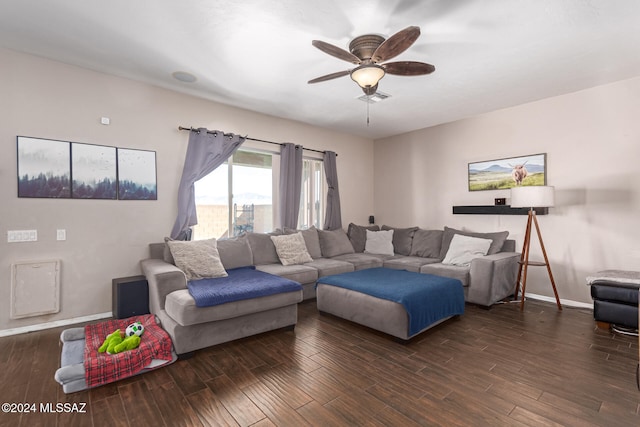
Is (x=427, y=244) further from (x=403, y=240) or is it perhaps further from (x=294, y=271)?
(x=294, y=271)

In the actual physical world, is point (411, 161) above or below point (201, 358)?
above

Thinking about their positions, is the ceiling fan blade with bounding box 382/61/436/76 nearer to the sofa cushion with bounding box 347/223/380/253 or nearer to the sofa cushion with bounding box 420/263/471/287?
the sofa cushion with bounding box 420/263/471/287

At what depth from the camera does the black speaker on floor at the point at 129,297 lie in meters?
3.10

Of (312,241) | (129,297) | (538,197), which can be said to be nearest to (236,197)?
(312,241)

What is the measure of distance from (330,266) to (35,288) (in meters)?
3.20

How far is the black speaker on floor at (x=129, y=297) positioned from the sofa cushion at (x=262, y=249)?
1355 millimetres

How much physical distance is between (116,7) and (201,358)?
282 centimetres

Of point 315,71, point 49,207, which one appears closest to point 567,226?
point 315,71

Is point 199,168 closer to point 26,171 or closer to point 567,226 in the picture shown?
point 26,171

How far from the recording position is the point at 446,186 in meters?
5.26

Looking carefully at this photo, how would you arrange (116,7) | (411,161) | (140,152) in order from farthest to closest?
(411,161)
(140,152)
(116,7)

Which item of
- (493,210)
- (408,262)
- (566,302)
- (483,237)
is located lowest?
(566,302)

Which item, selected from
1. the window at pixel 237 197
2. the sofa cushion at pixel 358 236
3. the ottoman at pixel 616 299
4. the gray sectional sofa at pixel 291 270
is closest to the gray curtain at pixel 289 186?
the window at pixel 237 197

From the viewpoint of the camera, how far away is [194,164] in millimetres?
3996
